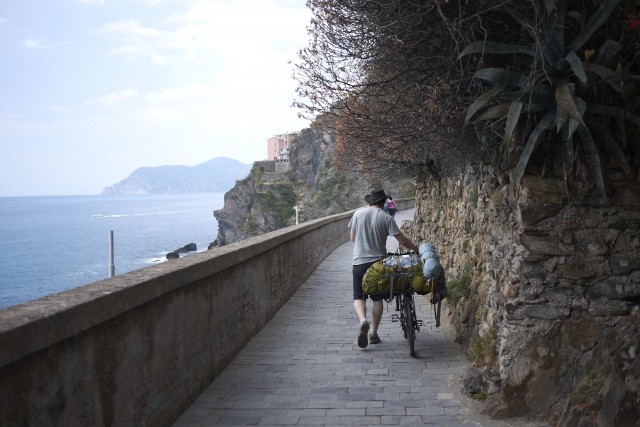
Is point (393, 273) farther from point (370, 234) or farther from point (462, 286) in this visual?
point (462, 286)

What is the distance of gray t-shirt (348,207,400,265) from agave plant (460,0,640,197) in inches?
104

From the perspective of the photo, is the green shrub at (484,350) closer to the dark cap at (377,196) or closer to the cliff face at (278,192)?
the dark cap at (377,196)

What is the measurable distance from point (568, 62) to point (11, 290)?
55.9 meters

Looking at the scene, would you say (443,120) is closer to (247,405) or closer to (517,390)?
(517,390)

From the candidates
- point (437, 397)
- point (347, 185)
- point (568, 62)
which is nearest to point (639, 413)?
point (437, 397)

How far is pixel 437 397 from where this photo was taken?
5.75 metres

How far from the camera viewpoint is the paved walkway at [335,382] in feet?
17.3

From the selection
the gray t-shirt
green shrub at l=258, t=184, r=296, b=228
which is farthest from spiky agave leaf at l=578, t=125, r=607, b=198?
green shrub at l=258, t=184, r=296, b=228

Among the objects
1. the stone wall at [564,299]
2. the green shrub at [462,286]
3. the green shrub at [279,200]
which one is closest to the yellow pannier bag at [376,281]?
the green shrub at [462,286]

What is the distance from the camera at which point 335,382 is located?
248 inches

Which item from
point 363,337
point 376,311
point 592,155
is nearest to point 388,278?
point 376,311

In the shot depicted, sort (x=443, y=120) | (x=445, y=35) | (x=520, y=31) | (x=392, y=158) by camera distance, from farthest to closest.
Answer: (x=392, y=158) → (x=443, y=120) → (x=445, y=35) → (x=520, y=31)

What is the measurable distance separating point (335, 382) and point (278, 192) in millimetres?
89567

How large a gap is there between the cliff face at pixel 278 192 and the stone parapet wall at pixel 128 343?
6674 cm
